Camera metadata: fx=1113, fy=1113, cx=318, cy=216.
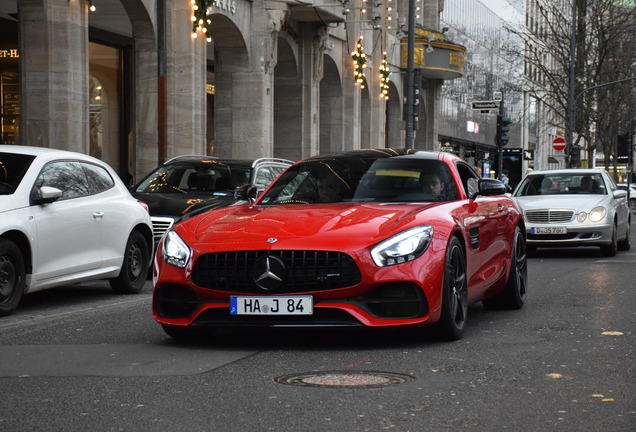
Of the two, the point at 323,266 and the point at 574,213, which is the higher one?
the point at 323,266

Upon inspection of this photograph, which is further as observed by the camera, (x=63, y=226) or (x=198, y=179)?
(x=198, y=179)

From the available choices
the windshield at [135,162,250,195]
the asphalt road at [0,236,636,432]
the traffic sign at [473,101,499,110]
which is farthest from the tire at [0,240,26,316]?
the traffic sign at [473,101,499,110]

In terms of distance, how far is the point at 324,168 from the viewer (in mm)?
8484

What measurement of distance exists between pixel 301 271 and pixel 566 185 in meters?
12.8

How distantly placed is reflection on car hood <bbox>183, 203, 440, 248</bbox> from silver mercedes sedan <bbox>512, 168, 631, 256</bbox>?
33.3 feet

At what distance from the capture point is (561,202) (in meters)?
17.9

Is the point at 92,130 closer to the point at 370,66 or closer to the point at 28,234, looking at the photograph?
the point at 370,66

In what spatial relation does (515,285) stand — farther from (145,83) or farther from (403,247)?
(145,83)

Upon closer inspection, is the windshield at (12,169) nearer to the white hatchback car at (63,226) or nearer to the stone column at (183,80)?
the white hatchback car at (63,226)

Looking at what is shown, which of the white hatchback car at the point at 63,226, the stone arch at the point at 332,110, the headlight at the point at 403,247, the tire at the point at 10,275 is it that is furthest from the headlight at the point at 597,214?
the stone arch at the point at 332,110

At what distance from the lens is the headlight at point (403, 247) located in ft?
22.5

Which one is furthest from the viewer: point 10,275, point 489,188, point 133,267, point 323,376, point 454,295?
point 133,267

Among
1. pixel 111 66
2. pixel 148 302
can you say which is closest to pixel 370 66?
pixel 111 66

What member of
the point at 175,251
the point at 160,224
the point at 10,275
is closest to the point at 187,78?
the point at 160,224
